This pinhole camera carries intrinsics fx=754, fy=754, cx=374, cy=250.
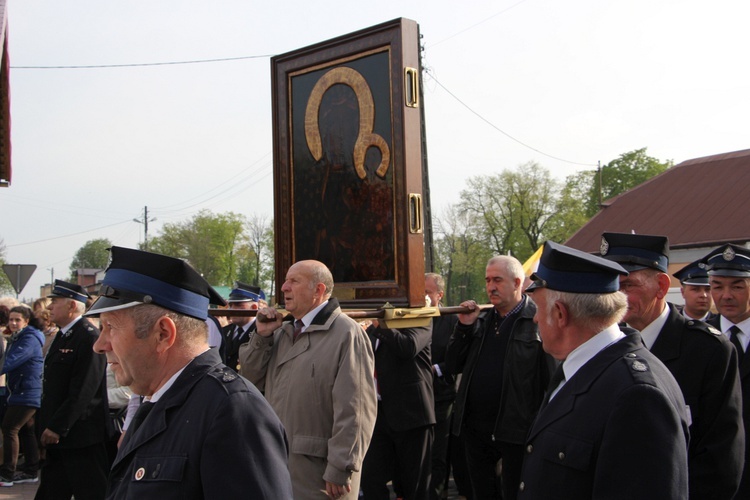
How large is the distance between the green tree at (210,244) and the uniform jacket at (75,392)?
50963 mm

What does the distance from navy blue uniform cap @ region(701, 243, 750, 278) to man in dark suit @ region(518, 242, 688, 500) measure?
2.46 meters

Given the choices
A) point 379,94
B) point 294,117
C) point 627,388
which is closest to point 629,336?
point 627,388

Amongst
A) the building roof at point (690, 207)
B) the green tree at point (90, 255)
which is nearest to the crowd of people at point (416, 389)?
the building roof at point (690, 207)

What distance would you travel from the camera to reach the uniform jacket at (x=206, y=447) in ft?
6.43

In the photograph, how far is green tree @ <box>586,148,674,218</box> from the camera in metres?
54.7

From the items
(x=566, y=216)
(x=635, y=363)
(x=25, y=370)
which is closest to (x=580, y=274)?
(x=635, y=363)

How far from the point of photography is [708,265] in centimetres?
474

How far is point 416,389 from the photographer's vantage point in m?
6.16

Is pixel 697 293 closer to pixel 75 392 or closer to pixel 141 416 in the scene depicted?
pixel 75 392

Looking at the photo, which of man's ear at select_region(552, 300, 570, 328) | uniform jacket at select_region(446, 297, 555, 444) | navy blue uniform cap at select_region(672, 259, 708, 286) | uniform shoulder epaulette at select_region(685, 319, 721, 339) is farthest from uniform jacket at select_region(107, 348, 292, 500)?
navy blue uniform cap at select_region(672, 259, 708, 286)

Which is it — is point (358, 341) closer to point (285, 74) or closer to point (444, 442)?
point (285, 74)

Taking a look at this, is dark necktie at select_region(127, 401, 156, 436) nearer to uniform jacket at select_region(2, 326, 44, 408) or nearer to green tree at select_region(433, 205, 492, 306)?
uniform jacket at select_region(2, 326, 44, 408)

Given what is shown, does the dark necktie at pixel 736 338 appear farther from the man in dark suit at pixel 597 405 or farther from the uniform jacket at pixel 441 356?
the uniform jacket at pixel 441 356

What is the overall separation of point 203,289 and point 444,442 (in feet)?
18.5
